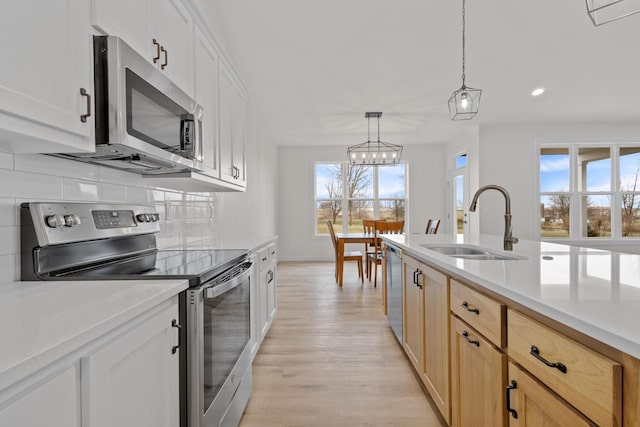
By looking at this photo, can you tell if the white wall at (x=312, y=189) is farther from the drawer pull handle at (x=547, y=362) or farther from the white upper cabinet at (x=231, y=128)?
the drawer pull handle at (x=547, y=362)

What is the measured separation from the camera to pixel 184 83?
72.4 inches

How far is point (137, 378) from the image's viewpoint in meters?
0.90

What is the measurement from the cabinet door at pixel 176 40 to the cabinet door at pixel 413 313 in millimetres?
1725

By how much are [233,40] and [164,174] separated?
7.30 feet

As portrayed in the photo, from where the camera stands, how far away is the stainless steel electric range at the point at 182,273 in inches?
45.7

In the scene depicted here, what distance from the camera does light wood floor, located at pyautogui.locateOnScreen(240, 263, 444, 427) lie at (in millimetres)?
1821

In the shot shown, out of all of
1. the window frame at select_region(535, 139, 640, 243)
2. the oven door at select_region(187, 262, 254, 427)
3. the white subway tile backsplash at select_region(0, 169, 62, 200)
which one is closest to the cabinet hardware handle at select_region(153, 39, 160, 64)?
the white subway tile backsplash at select_region(0, 169, 62, 200)

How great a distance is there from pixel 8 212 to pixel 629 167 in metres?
8.20

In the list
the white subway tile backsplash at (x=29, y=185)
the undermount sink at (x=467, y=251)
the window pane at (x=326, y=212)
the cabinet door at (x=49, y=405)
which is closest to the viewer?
the cabinet door at (x=49, y=405)

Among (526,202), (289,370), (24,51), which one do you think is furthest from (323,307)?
(526,202)

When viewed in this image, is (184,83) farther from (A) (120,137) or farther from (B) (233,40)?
(B) (233,40)

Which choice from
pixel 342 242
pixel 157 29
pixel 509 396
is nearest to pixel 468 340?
pixel 509 396

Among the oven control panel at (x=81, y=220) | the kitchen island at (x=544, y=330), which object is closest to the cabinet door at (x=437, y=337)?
the kitchen island at (x=544, y=330)

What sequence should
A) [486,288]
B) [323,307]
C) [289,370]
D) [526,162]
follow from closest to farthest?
[486,288], [289,370], [323,307], [526,162]
